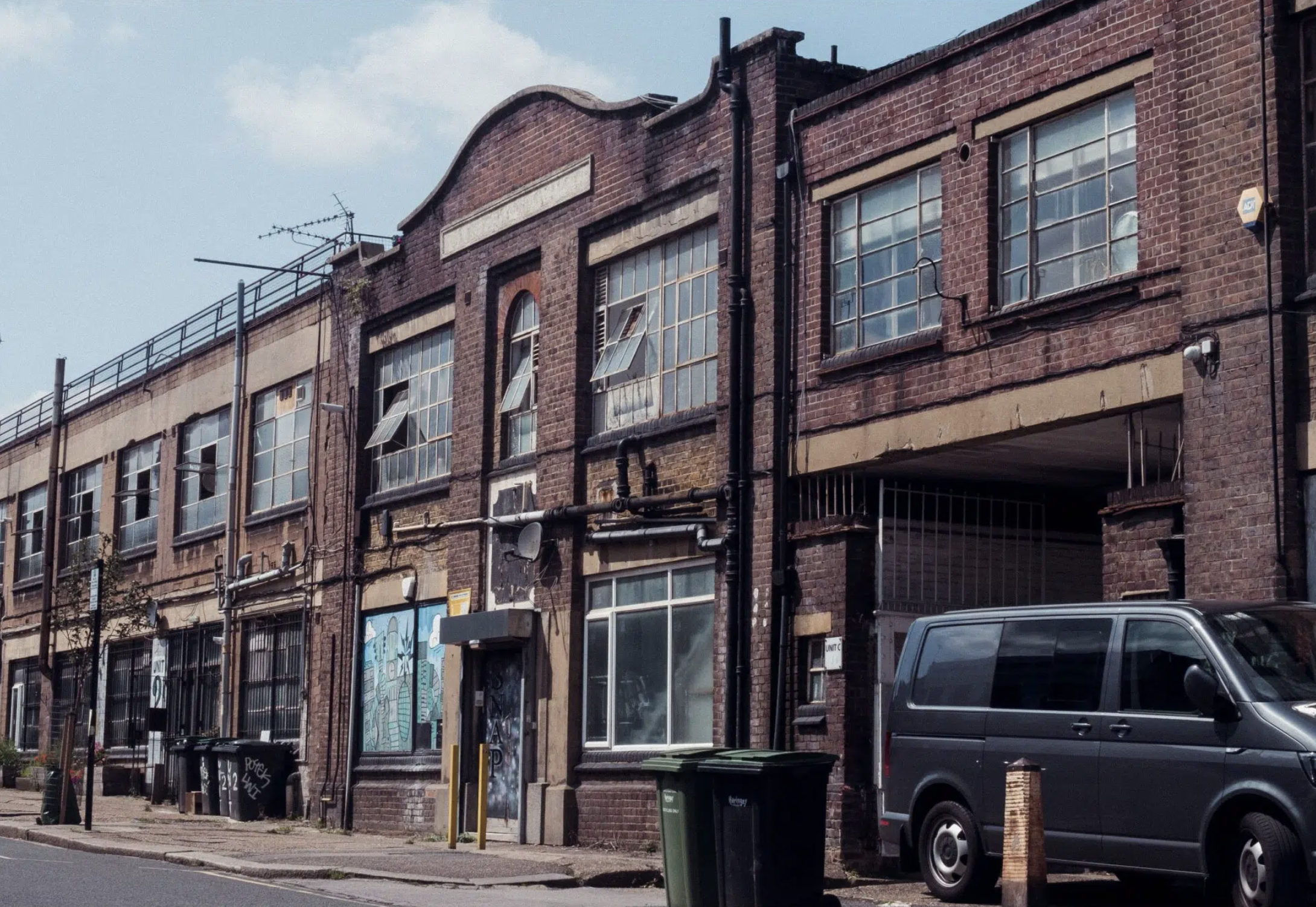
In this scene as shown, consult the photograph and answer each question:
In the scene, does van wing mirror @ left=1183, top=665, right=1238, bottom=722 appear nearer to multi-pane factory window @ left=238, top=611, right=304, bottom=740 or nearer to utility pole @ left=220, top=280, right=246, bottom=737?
multi-pane factory window @ left=238, top=611, right=304, bottom=740

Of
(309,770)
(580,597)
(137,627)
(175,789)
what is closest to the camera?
(580,597)

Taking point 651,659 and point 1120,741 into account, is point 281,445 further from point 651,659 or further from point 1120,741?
point 1120,741

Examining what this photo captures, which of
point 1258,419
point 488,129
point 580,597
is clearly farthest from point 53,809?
point 1258,419

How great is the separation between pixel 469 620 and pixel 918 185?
802 cm

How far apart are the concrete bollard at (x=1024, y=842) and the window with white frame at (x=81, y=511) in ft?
90.0

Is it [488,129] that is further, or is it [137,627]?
[137,627]

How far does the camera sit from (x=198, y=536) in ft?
103

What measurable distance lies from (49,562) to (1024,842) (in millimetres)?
30004

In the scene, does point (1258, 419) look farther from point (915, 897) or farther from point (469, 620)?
point (469, 620)

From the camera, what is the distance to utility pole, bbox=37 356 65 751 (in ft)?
121

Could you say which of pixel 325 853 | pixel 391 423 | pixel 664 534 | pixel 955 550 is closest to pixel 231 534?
pixel 391 423

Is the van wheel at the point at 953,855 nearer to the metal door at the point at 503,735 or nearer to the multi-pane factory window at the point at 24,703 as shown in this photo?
the metal door at the point at 503,735

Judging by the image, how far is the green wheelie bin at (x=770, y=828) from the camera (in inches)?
462

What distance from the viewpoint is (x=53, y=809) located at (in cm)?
2427
